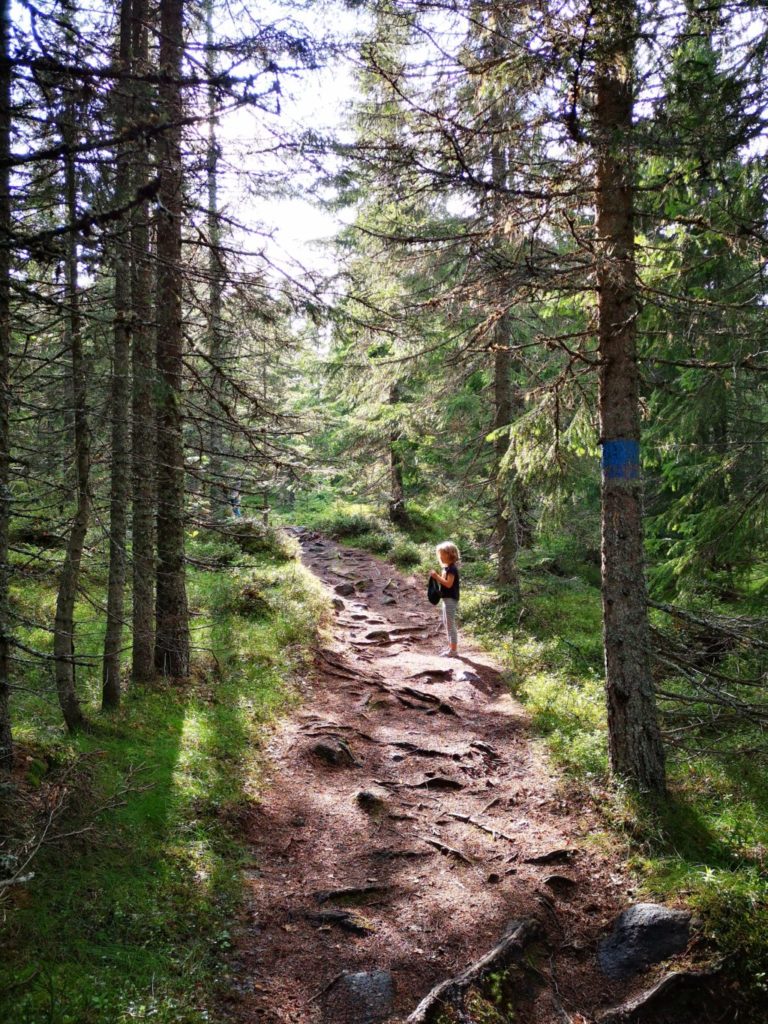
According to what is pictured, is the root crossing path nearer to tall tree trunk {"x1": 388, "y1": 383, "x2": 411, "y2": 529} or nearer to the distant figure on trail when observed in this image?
the distant figure on trail

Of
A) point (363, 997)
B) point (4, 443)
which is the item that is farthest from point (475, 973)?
point (4, 443)

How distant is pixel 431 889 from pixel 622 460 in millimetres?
4489

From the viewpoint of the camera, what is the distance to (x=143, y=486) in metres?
8.58

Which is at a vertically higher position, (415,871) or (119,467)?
(119,467)

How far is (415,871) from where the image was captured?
18.6 ft

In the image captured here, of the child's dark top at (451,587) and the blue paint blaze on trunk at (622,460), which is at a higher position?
the blue paint blaze on trunk at (622,460)

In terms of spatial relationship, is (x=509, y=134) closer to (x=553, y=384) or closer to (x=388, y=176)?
(x=388, y=176)

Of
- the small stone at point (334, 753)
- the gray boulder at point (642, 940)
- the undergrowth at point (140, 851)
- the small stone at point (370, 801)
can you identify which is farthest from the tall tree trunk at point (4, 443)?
the gray boulder at point (642, 940)

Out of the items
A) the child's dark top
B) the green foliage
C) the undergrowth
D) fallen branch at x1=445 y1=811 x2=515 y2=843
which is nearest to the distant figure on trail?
the child's dark top

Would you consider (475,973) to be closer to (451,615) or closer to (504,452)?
(451,615)

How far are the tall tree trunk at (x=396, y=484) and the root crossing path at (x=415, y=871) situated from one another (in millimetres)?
13800

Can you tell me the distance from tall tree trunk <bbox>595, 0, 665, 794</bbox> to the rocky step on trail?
91 centimetres

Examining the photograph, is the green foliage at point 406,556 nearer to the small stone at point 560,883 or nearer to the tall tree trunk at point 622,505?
the tall tree trunk at point 622,505

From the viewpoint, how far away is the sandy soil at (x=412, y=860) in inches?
173
